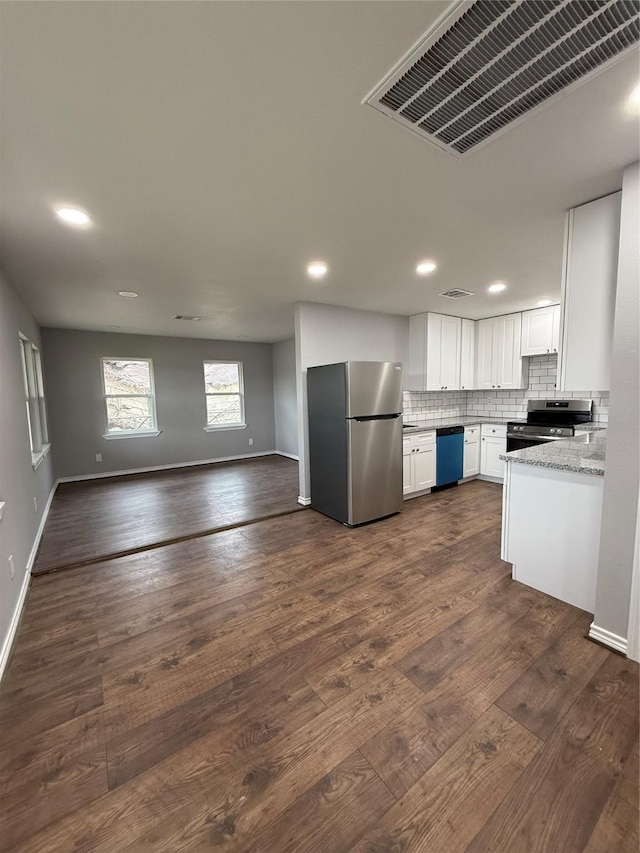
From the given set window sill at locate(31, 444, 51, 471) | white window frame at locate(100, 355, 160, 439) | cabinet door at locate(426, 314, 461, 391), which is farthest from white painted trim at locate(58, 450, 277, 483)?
cabinet door at locate(426, 314, 461, 391)

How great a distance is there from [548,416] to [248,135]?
482 cm

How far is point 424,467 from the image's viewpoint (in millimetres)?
4465

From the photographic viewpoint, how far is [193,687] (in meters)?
1.66

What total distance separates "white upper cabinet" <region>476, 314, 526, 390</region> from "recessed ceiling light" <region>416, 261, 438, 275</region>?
2.48m

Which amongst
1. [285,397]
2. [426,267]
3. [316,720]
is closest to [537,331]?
[426,267]

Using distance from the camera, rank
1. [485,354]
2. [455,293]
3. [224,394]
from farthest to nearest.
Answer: [224,394] < [485,354] < [455,293]

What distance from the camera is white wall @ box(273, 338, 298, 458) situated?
22.8 feet

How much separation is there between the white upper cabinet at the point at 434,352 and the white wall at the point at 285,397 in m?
2.61

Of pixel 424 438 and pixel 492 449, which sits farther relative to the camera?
pixel 492 449

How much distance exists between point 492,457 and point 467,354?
162 centimetres

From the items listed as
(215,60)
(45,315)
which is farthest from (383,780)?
(45,315)

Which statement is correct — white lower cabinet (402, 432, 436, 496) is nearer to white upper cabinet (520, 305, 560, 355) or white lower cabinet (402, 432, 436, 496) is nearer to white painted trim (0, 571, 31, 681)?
white upper cabinet (520, 305, 560, 355)

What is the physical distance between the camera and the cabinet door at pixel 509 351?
15.8 feet

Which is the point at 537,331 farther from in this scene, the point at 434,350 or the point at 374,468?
the point at 374,468
